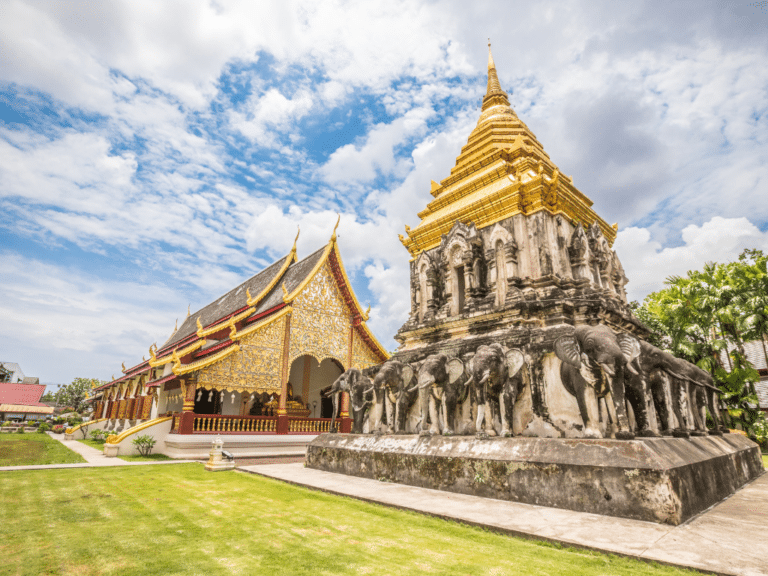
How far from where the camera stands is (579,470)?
12.9ft

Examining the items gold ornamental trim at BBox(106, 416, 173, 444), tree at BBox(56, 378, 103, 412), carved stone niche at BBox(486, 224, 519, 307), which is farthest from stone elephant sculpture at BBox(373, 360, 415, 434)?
tree at BBox(56, 378, 103, 412)

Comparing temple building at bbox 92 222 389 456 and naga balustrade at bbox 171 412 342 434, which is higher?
temple building at bbox 92 222 389 456

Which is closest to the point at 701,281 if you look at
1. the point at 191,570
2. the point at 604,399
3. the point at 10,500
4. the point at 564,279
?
the point at 564,279

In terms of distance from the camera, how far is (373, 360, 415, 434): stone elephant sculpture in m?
6.50

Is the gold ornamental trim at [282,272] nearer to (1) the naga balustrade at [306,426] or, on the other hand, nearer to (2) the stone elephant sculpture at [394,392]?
(1) the naga balustrade at [306,426]

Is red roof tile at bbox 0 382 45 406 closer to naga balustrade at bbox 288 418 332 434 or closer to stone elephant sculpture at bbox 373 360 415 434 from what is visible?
naga balustrade at bbox 288 418 332 434

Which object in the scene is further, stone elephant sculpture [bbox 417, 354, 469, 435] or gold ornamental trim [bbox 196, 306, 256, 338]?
gold ornamental trim [bbox 196, 306, 256, 338]

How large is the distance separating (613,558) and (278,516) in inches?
108

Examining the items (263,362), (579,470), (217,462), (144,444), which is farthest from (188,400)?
(579,470)

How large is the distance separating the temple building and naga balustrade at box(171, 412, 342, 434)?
0.03m

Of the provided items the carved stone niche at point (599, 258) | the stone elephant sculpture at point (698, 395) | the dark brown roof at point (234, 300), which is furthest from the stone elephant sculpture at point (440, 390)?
the dark brown roof at point (234, 300)

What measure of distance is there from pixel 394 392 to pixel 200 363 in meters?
6.78

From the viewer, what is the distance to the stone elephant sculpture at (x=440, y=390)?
5.80 metres

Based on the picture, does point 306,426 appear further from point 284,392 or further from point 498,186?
point 498,186
